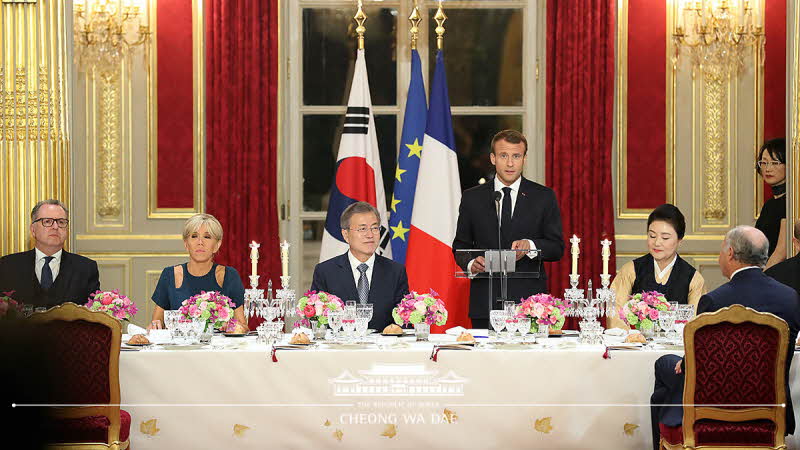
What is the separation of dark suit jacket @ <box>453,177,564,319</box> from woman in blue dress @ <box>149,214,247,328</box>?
1.20m

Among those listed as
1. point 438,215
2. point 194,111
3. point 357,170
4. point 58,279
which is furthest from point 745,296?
point 194,111

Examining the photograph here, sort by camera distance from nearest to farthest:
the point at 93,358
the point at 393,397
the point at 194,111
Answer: the point at 93,358 → the point at 393,397 → the point at 194,111

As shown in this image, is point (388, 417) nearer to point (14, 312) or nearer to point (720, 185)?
point (14, 312)

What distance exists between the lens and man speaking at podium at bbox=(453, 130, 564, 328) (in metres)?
5.00

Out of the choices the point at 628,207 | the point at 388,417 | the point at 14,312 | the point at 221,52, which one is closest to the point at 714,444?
the point at 388,417

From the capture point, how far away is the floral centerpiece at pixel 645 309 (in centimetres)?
424

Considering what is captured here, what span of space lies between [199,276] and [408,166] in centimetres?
240

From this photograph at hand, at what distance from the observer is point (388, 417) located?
390cm

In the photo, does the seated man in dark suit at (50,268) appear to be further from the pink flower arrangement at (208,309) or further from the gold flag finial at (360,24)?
the gold flag finial at (360,24)

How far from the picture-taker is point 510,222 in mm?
5137

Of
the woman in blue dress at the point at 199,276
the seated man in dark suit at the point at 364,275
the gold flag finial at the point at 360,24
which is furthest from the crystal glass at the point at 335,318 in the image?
the gold flag finial at the point at 360,24

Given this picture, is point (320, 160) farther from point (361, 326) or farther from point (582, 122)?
point (361, 326)

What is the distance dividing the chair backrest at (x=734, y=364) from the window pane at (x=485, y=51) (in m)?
4.05

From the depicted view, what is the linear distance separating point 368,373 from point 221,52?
3775mm
